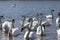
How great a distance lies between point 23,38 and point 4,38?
1.44 m

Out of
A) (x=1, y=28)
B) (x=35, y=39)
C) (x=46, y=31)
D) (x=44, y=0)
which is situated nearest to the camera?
(x=35, y=39)

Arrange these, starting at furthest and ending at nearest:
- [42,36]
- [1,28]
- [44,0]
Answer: [44,0], [1,28], [42,36]

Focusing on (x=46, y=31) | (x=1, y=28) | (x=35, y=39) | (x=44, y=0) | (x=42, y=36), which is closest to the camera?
(x=35, y=39)

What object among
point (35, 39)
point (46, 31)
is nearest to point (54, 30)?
point (46, 31)

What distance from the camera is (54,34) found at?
23.9 meters

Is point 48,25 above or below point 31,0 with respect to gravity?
below

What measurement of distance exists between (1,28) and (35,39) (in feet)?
19.4

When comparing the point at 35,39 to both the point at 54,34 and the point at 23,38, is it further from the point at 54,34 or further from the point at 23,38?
the point at 54,34

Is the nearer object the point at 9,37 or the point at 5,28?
the point at 9,37

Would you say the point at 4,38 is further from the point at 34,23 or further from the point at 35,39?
the point at 34,23

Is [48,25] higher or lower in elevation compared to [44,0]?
lower

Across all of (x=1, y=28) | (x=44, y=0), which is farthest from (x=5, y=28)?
(x=44, y=0)

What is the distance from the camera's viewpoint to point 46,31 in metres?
25.4

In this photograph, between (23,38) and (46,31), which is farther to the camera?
(46,31)
